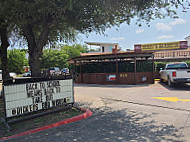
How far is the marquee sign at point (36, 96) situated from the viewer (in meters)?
4.89

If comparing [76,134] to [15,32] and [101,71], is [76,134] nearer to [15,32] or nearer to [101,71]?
[15,32]

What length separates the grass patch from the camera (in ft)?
15.6

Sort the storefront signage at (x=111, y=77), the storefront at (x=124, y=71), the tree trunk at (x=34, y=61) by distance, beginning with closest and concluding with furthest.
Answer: the tree trunk at (x=34, y=61) < the storefront at (x=124, y=71) < the storefront signage at (x=111, y=77)

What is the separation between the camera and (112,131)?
4516 millimetres

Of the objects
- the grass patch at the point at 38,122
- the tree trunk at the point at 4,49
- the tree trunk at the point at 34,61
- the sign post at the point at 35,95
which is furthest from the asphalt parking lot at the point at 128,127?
the tree trunk at the point at 4,49

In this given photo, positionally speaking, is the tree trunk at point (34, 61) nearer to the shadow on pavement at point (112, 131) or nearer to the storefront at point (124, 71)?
the shadow on pavement at point (112, 131)

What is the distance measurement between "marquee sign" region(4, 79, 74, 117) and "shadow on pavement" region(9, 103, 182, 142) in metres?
1.10

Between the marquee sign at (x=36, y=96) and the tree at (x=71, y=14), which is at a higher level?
the tree at (x=71, y=14)

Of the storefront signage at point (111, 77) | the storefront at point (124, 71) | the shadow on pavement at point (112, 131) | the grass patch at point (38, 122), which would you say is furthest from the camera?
the storefront signage at point (111, 77)

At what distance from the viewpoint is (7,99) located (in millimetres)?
A: 4793

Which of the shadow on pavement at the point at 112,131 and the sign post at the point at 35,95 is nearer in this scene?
the shadow on pavement at the point at 112,131

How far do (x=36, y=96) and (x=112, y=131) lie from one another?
2.79m

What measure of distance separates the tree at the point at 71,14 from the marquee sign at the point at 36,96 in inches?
51.8

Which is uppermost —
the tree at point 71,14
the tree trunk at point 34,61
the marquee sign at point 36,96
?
the tree at point 71,14
